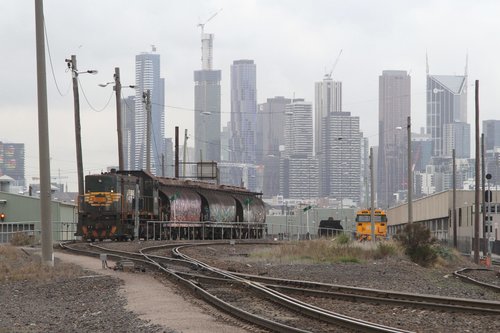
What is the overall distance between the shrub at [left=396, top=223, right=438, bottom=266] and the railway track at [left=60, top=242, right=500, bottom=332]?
541 inches

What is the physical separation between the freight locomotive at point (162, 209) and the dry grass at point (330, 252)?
1050 centimetres

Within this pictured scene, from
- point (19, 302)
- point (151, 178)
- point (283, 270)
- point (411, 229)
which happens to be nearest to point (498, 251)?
point (151, 178)

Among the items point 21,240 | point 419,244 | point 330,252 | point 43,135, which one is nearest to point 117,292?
point 43,135

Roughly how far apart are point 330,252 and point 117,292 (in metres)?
16.4

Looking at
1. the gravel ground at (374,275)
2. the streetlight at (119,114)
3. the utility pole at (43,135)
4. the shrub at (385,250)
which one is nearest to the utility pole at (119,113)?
the streetlight at (119,114)

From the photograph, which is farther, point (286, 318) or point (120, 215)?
point (120, 215)

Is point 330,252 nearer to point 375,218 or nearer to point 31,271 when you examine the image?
point 31,271

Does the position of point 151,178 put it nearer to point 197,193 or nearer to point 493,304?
point 197,193

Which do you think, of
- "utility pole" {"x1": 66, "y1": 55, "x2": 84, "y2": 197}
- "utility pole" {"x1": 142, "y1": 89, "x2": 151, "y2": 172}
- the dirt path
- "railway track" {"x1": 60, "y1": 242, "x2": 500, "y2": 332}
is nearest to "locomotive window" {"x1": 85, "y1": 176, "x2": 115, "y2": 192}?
"utility pole" {"x1": 66, "y1": 55, "x2": 84, "y2": 197}

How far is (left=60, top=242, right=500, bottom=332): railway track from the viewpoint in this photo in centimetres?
1311

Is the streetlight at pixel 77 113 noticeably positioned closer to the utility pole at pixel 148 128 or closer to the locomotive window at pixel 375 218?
the utility pole at pixel 148 128

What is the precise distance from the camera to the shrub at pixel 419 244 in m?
35.2

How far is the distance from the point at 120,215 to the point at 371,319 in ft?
105

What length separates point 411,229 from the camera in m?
36.0
